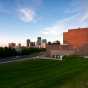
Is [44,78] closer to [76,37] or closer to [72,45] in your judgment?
[72,45]

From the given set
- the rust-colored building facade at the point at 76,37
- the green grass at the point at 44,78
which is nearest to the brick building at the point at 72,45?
the rust-colored building facade at the point at 76,37

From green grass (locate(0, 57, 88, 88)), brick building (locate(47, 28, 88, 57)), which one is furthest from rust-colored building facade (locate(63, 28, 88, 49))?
green grass (locate(0, 57, 88, 88))

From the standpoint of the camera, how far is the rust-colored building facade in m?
57.1

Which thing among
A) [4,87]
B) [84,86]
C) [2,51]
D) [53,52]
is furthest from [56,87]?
[53,52]

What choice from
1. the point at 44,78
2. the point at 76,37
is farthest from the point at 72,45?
the point at 44,78

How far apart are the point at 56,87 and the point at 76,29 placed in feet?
161

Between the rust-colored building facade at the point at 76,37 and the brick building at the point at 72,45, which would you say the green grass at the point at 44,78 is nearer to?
the brick building at the point at 72,45

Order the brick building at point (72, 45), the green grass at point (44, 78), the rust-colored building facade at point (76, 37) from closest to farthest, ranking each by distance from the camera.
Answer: the green grass at point (44, 78)
the brick building at point (72, 45)
the rust-colored building facade at point (76, 37)

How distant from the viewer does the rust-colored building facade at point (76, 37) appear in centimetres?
5709

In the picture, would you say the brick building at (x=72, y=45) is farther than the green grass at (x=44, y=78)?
Yes

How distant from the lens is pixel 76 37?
5994 centimetres

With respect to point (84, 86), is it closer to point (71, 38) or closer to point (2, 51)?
point (2, 51)

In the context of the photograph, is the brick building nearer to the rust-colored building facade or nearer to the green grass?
the rust-colored building facade

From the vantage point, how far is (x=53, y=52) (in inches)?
1895
